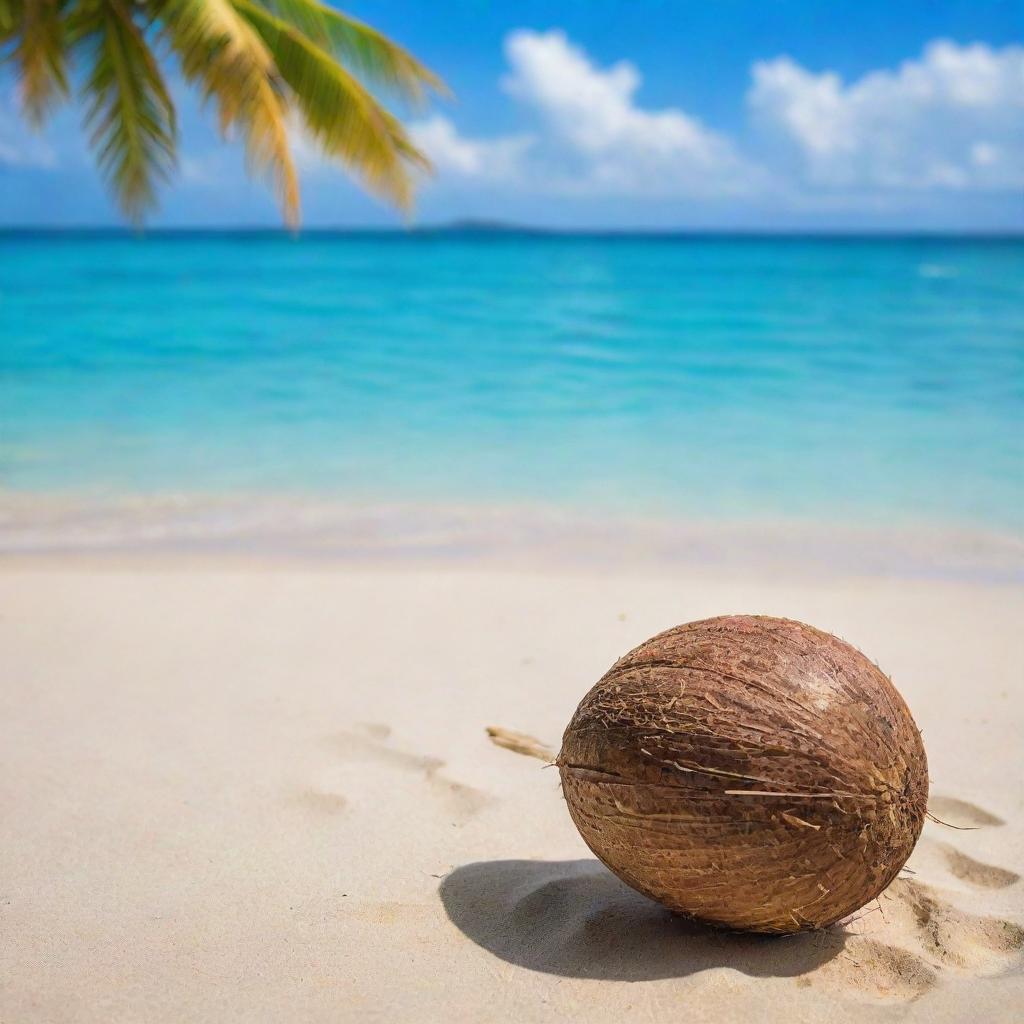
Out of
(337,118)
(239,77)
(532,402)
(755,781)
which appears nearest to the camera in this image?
(755,781)

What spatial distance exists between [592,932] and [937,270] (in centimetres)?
4976

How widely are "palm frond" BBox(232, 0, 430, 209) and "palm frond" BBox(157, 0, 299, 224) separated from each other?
44 cm

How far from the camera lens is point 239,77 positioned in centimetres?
979

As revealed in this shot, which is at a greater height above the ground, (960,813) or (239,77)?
(239,77)

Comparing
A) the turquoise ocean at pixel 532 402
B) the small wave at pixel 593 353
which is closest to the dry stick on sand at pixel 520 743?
the turquoise ocean at pixel 532 402

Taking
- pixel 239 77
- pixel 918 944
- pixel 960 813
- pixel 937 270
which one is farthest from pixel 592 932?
pixel 937 270

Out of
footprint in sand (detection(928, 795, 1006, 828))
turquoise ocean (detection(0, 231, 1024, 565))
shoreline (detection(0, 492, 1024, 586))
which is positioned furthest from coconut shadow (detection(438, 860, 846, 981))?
turquoise ocean (detection(0, 231, 1024, 565))

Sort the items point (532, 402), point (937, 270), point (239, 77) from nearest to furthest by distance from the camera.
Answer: point (239, 77) → point (532, 402) → point (937, 270)

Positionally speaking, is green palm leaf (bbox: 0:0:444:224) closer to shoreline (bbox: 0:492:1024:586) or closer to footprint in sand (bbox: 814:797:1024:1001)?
shoreline (bbox: 0:492:1024:586)

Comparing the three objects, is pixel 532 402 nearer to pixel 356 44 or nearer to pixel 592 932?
pixel 356 44

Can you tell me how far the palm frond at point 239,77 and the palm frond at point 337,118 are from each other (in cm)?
44

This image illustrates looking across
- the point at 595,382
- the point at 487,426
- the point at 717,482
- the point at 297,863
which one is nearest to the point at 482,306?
the point at 595,382

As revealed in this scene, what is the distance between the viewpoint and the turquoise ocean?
31.8ft

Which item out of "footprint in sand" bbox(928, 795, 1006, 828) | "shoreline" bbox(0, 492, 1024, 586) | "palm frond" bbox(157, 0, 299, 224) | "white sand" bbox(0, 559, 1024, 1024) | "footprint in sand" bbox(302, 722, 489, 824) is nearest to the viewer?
"white sand" bbox(0, 559, 1024, 1024)
